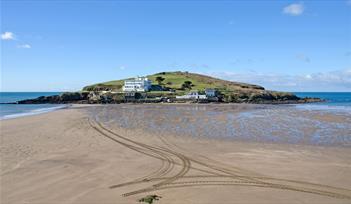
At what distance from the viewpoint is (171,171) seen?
56.0 ft

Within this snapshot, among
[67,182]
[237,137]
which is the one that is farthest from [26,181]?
[237,137]

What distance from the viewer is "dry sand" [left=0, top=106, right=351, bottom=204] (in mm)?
13273

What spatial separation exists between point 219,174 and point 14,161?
12.0 metres

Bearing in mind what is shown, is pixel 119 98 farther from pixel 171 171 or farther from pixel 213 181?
pixel 213 181

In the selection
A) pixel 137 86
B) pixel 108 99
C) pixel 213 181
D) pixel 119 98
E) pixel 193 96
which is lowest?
pixel 213 181

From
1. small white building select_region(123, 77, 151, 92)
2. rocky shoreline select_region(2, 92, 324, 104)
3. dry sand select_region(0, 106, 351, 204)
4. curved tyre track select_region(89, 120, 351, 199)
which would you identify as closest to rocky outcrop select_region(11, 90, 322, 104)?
rocky shoreline select_region(2, 92, 324, 104)

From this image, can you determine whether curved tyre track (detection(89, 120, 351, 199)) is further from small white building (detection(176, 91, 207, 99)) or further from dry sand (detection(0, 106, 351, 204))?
small white building (detection(176, 91, 207, 99))

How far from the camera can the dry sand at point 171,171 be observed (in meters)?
13.3

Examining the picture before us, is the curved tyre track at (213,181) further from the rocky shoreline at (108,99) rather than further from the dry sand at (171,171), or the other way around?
the rocky shoreline at (108,99)

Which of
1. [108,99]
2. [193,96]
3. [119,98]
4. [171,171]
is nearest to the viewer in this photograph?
[171,171]

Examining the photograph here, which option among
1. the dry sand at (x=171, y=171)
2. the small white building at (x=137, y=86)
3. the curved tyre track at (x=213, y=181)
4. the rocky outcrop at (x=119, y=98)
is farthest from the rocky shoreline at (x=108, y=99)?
the curved tyre track at (x=213, y=181)

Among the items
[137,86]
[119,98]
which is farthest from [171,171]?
[137,86]

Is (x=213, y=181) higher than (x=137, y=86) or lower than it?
lower

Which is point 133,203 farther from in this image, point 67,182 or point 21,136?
point 21,136
